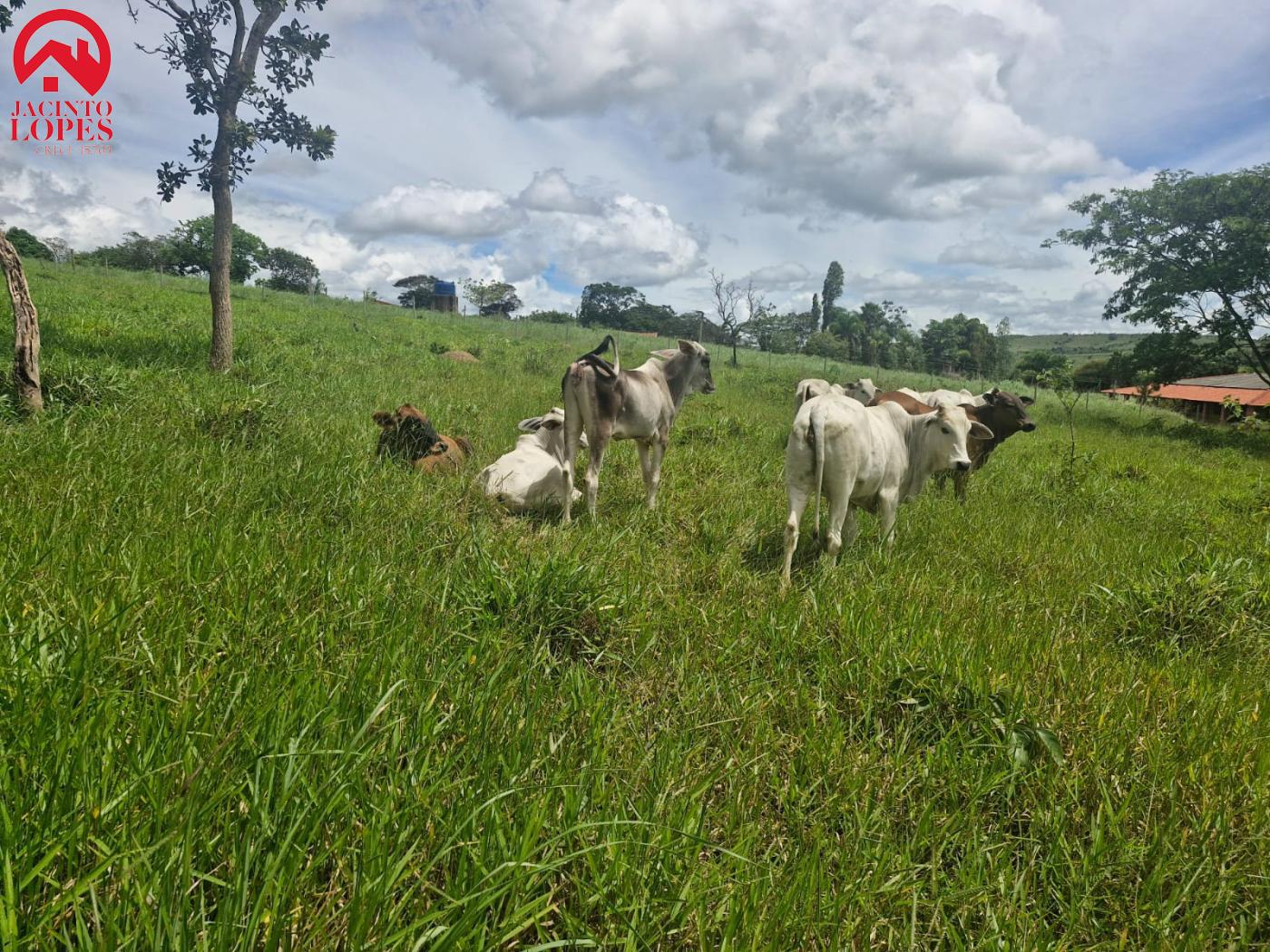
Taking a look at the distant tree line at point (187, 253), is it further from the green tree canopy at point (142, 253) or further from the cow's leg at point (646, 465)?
the cow's leg at point (646, 465)

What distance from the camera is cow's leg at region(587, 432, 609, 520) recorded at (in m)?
5.34

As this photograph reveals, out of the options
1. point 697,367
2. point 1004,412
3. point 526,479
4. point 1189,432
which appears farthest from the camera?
point 1189,432

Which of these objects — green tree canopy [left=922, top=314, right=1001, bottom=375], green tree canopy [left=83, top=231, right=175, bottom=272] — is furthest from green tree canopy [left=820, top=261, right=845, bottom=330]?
green tree canopy [left=83, top=231, right=175, bottom=272]

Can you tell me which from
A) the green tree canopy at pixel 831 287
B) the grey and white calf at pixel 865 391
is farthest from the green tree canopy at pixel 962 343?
the grey and white calf at pixel 865 391

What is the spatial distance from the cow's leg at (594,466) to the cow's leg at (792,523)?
1.72m

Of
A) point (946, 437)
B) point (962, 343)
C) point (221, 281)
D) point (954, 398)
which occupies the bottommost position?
point (946, 437)

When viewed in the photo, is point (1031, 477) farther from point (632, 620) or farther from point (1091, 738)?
point (632, 620)

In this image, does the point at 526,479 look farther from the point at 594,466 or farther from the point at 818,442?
the point at 818,442

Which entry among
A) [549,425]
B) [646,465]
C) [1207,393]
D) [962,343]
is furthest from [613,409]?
[962,343]

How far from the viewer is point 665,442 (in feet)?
21.0

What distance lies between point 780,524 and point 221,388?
6.33m

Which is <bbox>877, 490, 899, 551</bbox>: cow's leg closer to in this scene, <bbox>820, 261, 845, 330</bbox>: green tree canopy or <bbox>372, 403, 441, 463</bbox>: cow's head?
<bbox>372, 403, 441, 463</bbox>: cow's head

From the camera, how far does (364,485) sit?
4.43 meters

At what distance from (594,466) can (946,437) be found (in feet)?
10.2
